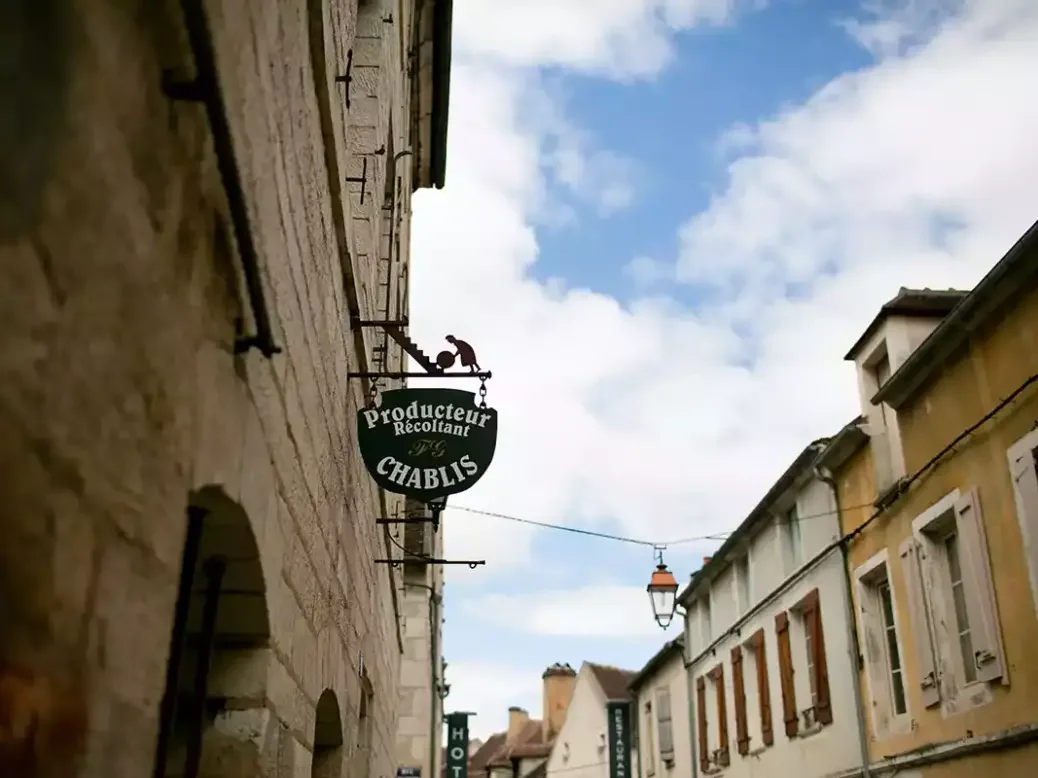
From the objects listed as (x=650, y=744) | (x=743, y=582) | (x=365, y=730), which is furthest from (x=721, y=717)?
(x=365, y=730)

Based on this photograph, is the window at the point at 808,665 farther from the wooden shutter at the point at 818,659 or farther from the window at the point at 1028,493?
the window at the point at 1028,493

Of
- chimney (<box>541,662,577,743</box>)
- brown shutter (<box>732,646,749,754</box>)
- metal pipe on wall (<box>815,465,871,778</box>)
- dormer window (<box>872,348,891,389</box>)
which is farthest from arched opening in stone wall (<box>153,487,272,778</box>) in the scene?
chimney (<box>541,662,577,743</box>)

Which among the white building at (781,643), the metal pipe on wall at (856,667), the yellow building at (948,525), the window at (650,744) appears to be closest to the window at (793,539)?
the white building at (781,643)

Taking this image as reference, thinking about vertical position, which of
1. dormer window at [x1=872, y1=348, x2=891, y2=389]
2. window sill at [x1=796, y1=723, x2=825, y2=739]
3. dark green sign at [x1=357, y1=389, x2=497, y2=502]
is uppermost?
dormer window at [x1=872, y1=348, x2=891, y2=389]

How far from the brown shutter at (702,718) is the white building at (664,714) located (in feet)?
2.48

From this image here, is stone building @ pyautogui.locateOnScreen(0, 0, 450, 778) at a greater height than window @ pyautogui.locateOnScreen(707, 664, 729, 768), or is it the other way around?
window @ pyautogui.locateOnScreen(707, 664, 729, 768)

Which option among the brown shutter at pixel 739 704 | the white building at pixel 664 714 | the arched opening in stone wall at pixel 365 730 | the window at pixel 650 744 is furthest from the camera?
the window at pixel 650 744

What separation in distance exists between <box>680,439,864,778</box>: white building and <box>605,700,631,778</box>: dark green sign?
25.2ft

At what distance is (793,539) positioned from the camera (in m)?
14.7

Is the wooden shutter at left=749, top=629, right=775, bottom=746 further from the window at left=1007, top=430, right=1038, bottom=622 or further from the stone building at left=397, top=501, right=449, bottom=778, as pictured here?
the window at left=1007, top=430, right=1038, bottom=622

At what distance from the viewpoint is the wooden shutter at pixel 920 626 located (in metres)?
9.93

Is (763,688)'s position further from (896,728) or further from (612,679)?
(612,679)

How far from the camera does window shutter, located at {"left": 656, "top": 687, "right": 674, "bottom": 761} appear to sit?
2322cm

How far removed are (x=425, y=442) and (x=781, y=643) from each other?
11.1 metres
